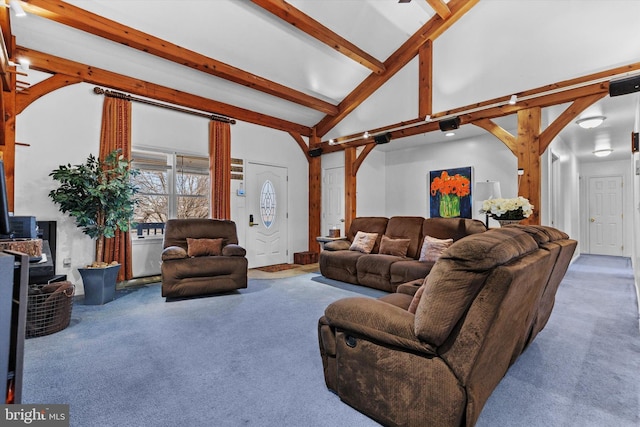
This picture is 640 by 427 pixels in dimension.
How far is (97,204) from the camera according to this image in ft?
11.9

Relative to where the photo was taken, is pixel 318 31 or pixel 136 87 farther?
pixel 136 87

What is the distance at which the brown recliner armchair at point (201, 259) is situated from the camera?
3.61 meters

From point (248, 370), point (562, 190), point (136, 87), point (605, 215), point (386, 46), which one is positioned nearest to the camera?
point (248, 370)

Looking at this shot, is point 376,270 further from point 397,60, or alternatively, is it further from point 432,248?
point 397,60

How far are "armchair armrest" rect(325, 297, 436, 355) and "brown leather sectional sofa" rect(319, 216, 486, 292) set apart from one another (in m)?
2.31

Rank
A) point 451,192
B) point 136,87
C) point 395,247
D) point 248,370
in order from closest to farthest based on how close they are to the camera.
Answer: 1. point 248,370
2. point 395,247
3. point 136,87
4. point 451,192

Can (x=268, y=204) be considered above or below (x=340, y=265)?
above

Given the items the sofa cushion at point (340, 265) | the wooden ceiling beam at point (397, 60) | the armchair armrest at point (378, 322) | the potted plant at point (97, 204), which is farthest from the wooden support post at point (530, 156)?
the potted plant at point (97, 204)

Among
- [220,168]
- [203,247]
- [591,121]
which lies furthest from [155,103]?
[591,121]

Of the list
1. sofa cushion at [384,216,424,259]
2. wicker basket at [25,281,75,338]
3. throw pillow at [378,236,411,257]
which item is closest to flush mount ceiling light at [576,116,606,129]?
sofa cushion at [384,216,424,259]

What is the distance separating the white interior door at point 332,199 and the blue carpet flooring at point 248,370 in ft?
11.4

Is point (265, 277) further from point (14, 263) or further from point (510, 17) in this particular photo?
point (510, 17)

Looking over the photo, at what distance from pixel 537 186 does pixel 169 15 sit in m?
5.16

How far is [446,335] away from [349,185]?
17.0 feet
